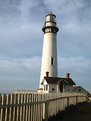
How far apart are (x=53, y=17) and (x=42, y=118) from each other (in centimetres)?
4047

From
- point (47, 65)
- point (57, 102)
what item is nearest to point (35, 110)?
point (57, 102)

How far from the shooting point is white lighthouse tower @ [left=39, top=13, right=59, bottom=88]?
46584 millimetres

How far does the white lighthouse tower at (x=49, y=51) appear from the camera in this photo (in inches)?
1834

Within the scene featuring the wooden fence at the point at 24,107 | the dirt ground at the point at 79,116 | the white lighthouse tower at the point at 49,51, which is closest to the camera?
the wooden fence at the point at 24,107

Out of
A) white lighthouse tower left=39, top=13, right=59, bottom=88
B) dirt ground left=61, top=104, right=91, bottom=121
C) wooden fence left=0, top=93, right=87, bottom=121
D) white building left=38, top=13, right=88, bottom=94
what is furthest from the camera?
white lighthouse tower left=39, top=13, right=59, bottom=88

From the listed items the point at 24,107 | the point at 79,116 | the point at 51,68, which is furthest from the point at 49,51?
the point at 24,107

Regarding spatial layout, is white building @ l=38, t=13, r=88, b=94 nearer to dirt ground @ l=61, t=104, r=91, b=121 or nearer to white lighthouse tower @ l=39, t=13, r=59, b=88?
white lighthouse tower @ l=39, t=13, r=59, b=88

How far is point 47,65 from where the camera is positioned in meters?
46.7

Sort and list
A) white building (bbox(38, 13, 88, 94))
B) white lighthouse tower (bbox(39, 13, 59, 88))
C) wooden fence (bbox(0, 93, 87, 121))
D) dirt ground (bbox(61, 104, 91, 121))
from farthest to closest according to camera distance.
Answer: white lighthouse tower (bbox(39, 13, 59, 88))
white building (bbox(38, 13, 88, 94))
dirt ground (bbox(61, 104, 91, 121))
wooden fence (bbox(0, 93, 87, 121))

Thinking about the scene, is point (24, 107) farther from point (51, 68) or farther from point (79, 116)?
point (51, 68)

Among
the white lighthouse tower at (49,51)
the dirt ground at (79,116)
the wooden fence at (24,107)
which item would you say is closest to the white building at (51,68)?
the white lighthouse tower at (49,51)

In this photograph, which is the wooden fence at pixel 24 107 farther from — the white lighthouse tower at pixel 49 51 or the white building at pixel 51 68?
the white lighthouse tower at pixel 49 51

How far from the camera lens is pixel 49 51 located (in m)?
47.5

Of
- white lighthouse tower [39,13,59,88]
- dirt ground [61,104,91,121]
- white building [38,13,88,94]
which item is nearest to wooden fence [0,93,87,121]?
dirt ground [61,104,91,121]
